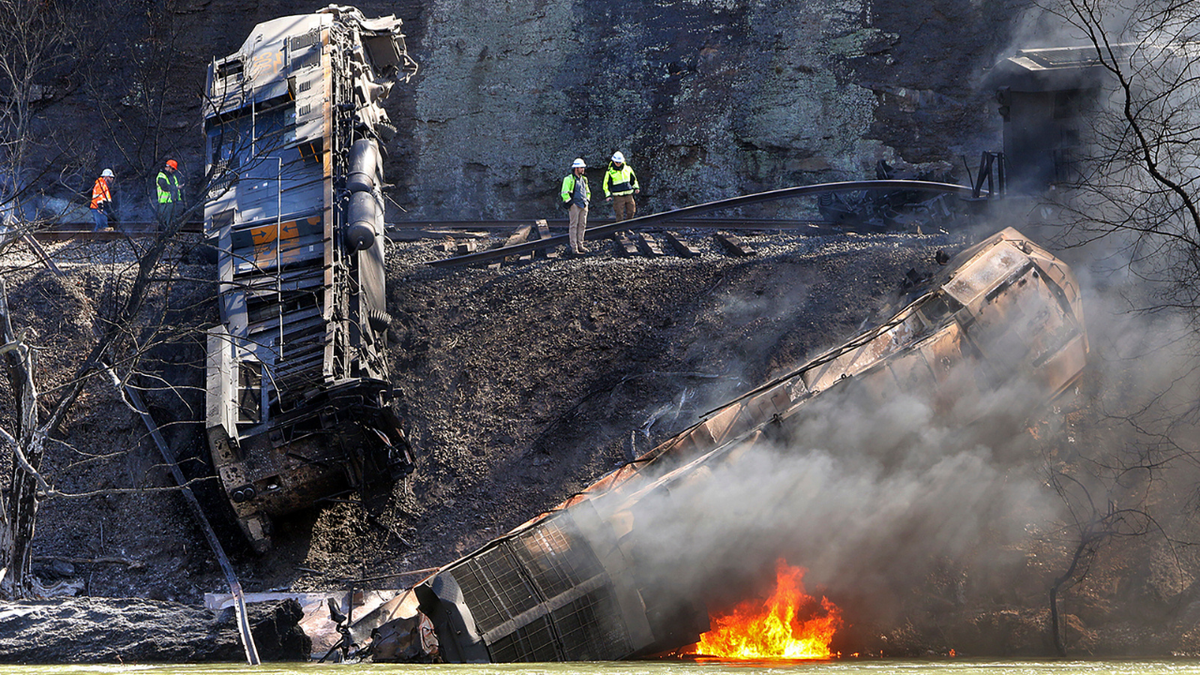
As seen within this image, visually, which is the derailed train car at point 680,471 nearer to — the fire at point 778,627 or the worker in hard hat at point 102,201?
the fire at point 778,627

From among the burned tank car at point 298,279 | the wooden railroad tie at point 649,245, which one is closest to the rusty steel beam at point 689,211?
the wooden railroad tie at point 649,245

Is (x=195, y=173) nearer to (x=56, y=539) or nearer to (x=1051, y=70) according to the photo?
(x=56, y=539)

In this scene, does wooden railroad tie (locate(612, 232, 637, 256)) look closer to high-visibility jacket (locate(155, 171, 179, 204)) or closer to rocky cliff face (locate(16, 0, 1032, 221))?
rocky cliff face (locate(16, 0, 1032, 221))

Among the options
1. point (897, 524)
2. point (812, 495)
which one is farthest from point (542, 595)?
point (897, 524)

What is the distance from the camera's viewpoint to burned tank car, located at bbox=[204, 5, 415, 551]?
1073cm

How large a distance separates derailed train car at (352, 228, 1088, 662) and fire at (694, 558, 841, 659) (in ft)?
1.06

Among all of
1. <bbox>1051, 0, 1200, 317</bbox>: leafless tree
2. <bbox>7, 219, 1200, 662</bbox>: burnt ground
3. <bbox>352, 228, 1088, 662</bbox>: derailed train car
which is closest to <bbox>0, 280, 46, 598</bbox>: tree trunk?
<bbox>7, 219, 1200, 662</bbox>: burnt ground

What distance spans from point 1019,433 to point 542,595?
667 cm

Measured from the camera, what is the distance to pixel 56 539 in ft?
39.0

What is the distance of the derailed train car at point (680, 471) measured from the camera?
328 inches

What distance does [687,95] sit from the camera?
22.4 metres

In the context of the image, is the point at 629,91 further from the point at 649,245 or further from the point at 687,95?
the point at 649,245

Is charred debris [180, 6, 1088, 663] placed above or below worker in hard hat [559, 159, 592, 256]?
below

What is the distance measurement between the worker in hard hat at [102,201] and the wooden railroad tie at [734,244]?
10.5m
